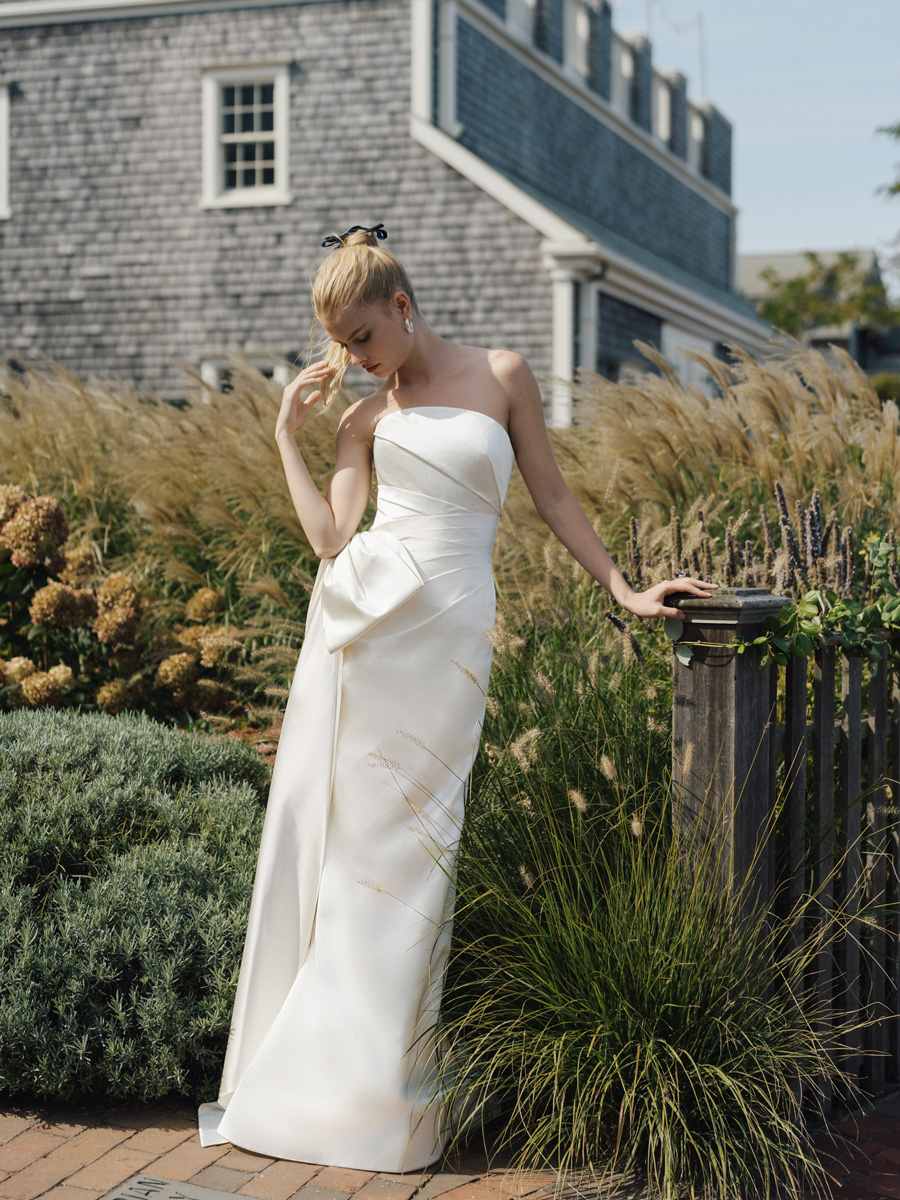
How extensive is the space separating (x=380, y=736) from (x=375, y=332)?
99 centimetres

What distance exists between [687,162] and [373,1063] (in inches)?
951

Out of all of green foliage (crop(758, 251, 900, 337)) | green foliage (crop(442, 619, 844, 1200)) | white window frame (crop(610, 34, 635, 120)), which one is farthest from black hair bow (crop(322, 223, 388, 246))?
green foliage (crop(758, 251, 900, 337))

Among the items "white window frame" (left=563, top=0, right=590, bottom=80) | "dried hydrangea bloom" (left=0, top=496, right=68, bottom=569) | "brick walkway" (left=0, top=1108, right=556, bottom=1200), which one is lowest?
"brick walkway" (left=0, top=1108, right=556, bottom=1200)

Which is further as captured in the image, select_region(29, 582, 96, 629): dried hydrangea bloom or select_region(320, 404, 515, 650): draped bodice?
select_region(29, 582, 96, 629): dried hydrangea bloom

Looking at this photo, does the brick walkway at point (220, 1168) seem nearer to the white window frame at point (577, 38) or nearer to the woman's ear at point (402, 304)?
the woman's ear at point (402, 304)

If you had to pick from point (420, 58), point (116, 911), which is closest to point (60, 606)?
point (116, 911)

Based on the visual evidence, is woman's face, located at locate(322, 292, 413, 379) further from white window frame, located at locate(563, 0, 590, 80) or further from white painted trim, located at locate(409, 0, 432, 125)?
white window frame, located at locate(563, 0, 590, 80)

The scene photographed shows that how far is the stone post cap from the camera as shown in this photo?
8.93ft

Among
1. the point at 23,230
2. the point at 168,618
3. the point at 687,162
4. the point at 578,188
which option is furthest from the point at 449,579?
the point at 687,162

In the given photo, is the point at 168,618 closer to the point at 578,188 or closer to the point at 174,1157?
the point at 174,1157

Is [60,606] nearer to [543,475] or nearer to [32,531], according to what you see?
[32,531]

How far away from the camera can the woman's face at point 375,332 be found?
9.45ft

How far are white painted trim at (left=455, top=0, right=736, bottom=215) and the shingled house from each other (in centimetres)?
7

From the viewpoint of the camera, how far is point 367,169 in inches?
571
